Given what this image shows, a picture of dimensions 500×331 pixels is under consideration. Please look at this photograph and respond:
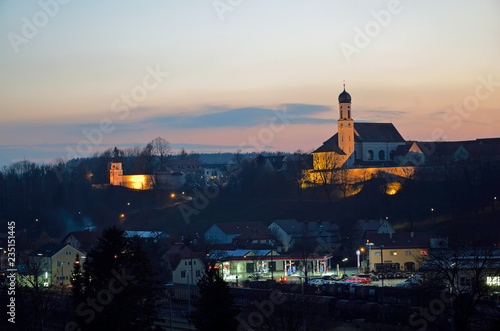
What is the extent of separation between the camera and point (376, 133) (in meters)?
108

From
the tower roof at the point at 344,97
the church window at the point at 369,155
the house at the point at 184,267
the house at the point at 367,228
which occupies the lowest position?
the house at the point at 184,267

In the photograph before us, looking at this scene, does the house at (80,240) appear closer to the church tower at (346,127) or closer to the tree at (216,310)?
the church tower at (346,127)

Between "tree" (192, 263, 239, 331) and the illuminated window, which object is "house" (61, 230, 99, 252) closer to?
the illuminated window

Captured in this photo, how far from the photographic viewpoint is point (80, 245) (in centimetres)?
6944

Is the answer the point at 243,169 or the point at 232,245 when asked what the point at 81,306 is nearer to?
the point at 232,245

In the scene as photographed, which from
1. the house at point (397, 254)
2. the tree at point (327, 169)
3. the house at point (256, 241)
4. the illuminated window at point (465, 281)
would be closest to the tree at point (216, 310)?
the illuminated window at point (465, 281)

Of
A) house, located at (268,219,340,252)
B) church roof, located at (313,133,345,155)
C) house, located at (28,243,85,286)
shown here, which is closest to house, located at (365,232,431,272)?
house, located at (268,219,340,252)

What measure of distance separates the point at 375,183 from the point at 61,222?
4278 centimetres

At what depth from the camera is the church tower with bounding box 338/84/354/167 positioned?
103m

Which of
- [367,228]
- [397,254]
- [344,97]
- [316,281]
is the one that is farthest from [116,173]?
[316,281]

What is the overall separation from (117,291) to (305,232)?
49.2 meters

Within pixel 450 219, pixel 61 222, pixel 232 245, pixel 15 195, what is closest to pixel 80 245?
pixel 232 245

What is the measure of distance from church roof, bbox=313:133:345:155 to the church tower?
729 mm

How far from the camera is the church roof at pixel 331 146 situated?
10244 centimetres
